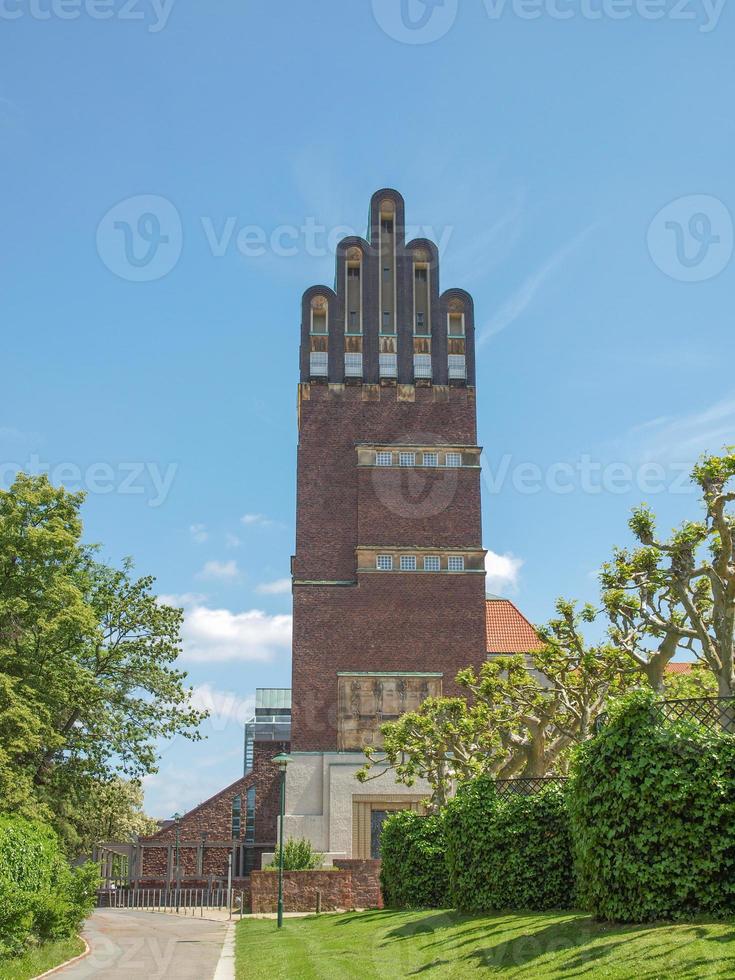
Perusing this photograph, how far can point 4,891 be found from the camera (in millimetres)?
18125

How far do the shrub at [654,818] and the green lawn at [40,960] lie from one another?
990 cm

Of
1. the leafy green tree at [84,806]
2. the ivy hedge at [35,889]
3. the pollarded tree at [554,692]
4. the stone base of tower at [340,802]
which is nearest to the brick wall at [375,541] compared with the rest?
the stone base of tower at [340,802]

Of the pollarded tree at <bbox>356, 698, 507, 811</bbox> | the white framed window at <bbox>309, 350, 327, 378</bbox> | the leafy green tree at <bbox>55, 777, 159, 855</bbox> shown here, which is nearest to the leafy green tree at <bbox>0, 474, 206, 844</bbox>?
the leafy green tree at <bbox>55, 777, 159, 855</bbox>

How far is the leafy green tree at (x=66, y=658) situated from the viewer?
31.5 meters

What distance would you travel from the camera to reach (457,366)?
53.2m

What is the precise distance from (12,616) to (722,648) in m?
23.2

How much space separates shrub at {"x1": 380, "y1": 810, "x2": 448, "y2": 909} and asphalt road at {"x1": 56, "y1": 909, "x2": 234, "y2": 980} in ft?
15.4

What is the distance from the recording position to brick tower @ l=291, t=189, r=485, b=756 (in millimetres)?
47875

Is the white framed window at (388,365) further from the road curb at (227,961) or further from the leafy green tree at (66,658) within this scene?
the road curb at (227,961)

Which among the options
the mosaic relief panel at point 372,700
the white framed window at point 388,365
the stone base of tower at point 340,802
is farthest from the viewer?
the white framed window at point 388,365

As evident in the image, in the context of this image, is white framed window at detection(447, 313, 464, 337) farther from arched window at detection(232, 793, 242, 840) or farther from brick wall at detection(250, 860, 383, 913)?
brick wall at detection(250, 860, 383, 913)

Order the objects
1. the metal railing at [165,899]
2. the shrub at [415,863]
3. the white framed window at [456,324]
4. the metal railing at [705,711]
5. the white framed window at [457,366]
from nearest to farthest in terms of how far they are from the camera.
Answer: the metal railing at [705,711], the shrub at [415,863], the metal railing at [165,899], the white framed window at [457,366], the white framed window at [456,324]

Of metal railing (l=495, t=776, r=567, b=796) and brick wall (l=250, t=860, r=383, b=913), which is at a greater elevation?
metal railing (l=495, t=776, r=567, b=796)

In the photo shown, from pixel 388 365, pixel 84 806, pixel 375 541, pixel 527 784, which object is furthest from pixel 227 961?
pixel 388 365
